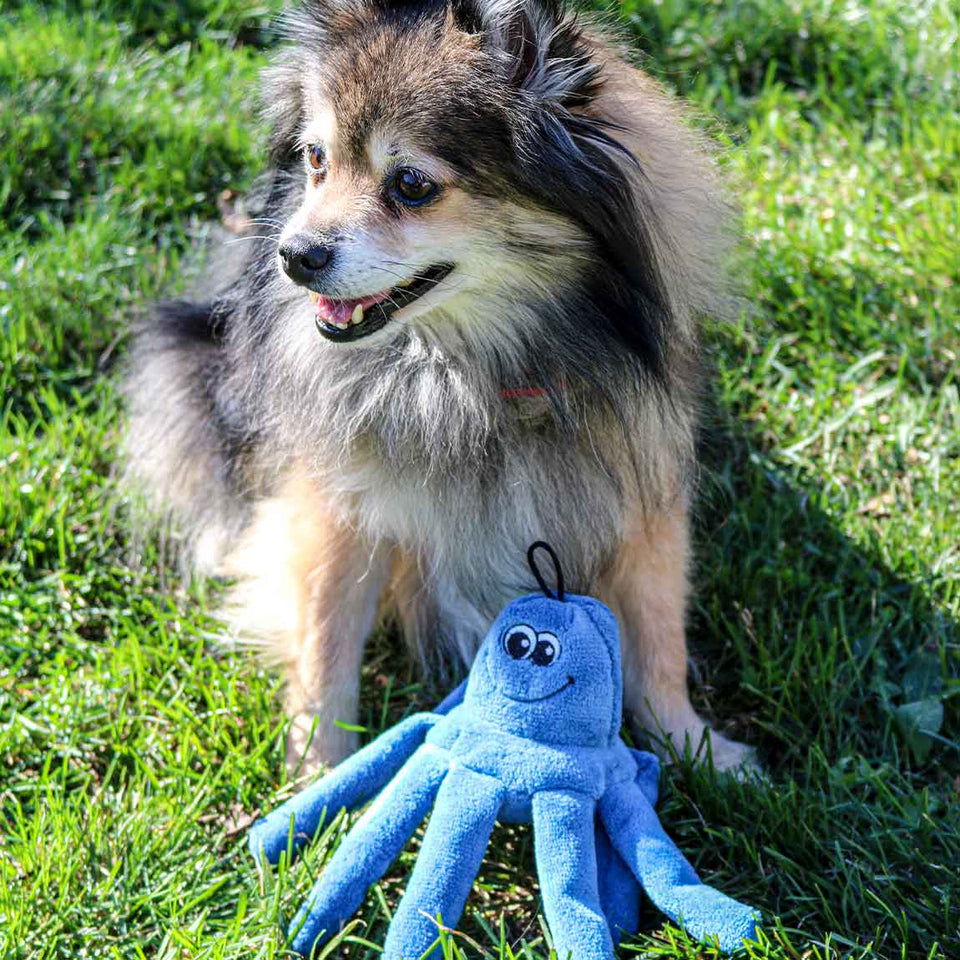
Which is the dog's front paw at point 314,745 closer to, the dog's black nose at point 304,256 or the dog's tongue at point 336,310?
the dog's tongue at point 336,310

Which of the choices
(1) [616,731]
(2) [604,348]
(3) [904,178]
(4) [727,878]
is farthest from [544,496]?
(3) [904,178]

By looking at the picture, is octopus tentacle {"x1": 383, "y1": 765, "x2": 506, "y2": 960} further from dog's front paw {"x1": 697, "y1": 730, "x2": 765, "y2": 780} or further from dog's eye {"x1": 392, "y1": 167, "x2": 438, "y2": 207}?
dog's eye {"x1": 392, "y1": 167, "x2": 438, "y2": 207}

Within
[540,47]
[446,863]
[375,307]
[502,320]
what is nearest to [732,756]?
[446,863]

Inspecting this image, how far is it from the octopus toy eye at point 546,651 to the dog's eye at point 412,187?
0.86 m

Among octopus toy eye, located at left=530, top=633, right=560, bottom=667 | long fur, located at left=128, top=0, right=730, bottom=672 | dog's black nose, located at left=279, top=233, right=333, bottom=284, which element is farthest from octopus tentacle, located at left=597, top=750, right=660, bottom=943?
dog's black nose, located at left=279, top=233, right=333, bottom=284

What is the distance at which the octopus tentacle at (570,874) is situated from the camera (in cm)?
195

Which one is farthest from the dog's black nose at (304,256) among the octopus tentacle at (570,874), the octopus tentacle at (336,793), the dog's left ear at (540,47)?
the octopus tentacle at (570,874)

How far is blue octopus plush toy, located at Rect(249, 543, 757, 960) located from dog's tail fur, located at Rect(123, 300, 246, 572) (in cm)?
104

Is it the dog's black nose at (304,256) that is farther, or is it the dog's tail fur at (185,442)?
the dog's tail fur at (185,442)

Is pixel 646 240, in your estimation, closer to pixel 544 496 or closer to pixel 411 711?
pixel 544 496

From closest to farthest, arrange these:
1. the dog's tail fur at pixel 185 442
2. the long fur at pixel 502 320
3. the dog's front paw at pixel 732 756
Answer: the long fur at pixel 502 320 < the dog's front paw at pixel 732 756 < the dog's tail fur at pixel 185 442

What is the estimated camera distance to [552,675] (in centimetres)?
210

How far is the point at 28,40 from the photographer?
428cm

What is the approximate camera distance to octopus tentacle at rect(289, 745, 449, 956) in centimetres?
209
